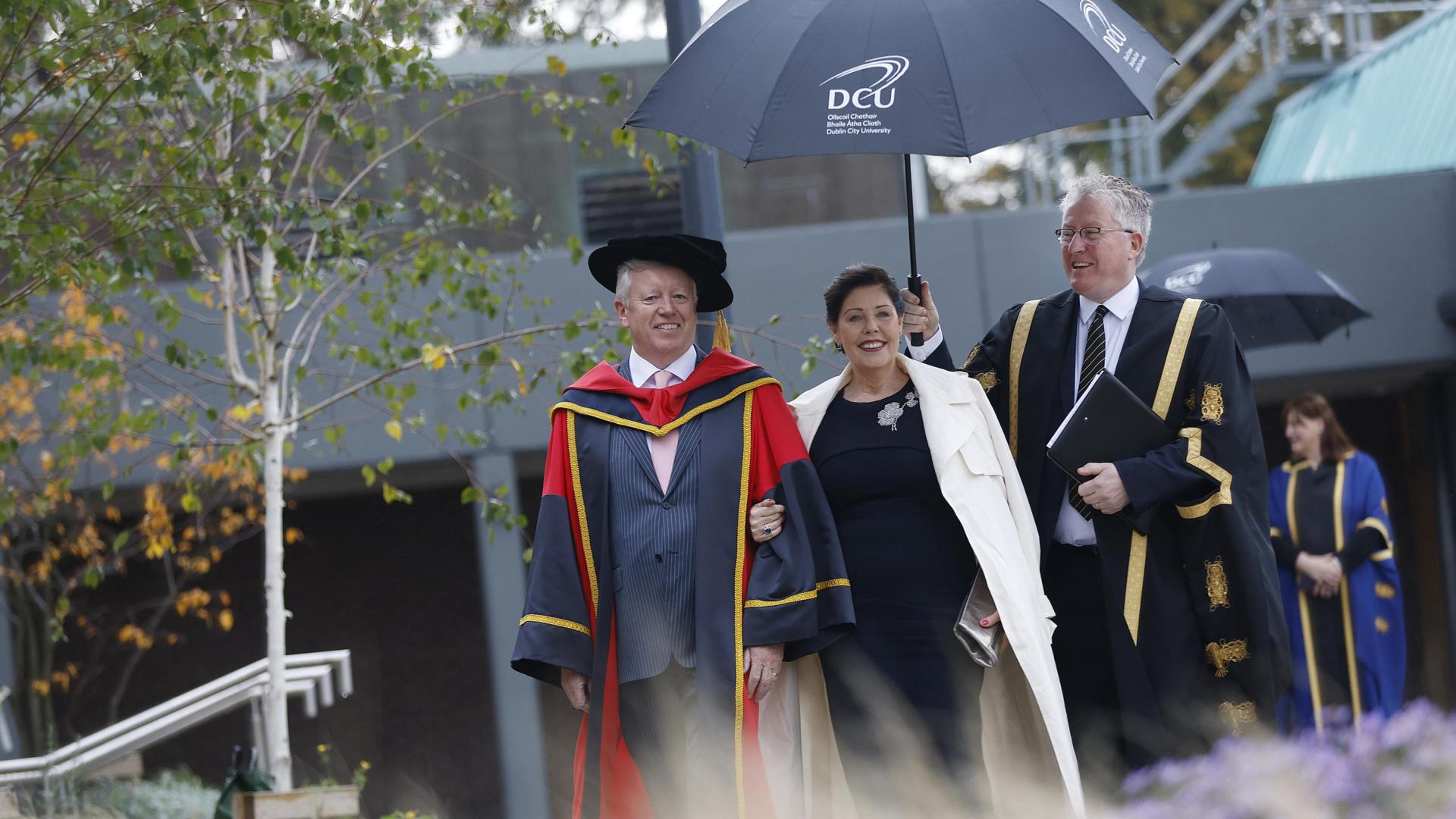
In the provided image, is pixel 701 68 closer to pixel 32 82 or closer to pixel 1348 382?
pixel 32 82

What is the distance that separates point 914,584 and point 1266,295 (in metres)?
3.82

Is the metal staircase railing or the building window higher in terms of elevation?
the metal staircase railing

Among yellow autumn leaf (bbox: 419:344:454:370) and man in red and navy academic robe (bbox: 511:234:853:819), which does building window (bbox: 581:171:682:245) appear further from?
man in red and navy academic robe (bbox: 511:234:853:819)

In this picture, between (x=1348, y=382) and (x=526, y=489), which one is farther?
(x=526, y=489)

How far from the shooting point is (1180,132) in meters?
21.4

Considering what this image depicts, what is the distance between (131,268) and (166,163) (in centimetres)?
52

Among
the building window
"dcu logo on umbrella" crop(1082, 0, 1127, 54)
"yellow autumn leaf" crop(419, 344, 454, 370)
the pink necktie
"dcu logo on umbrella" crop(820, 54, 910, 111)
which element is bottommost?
the pink necktie

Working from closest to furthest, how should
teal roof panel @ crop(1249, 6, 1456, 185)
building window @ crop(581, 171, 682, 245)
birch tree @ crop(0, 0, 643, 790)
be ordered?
birch tree @ crop(0, 0, 643, 790) → teal roof panel @ crop(1249, 6, 1456, 185) → building window @ crop(581, 171, 682, 245)

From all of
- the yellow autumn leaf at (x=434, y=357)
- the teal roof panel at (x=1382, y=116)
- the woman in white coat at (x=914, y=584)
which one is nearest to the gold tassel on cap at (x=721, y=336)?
the woman in white coat at (x=914, y=584)

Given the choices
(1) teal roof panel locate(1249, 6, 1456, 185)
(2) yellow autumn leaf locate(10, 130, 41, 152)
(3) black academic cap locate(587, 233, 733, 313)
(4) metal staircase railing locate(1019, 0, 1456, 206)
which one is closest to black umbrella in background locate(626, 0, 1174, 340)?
(3) black academic cap locate(587, 233, 733, 313)

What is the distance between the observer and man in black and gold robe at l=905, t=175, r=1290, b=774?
156 inches

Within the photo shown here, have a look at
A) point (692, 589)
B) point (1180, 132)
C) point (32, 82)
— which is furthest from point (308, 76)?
point (1180, 132)

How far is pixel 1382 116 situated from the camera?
11.6 m

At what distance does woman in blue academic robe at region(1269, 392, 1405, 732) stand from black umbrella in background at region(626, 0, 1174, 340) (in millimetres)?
4497
